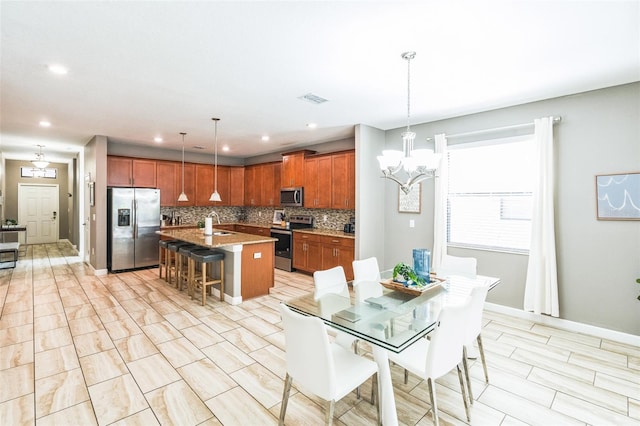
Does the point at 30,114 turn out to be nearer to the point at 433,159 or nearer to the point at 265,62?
the point at 265,62

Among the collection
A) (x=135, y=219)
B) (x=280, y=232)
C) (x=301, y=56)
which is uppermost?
(x=301, y=56)

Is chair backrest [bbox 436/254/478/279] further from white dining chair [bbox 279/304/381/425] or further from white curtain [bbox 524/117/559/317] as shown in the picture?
white dining chair [bbox 279/304/381/425]

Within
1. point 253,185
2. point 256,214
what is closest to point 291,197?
point 253,185

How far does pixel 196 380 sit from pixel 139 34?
2.71m

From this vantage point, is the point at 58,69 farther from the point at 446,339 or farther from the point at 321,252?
the point at 321,252

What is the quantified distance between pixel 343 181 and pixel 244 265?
2.34 metres

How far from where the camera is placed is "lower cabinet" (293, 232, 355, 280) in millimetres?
5277

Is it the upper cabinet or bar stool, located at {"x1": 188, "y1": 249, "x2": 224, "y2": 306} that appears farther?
the upper cabinet

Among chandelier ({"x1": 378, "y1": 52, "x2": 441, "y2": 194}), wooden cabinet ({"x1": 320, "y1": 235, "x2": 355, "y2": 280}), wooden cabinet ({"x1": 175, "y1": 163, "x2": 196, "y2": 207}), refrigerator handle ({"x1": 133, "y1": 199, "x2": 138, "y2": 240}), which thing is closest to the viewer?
chandelier ({"x1": 378, "y1": 52, "x2": 441, "y2": 194})

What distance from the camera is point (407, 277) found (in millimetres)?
2641

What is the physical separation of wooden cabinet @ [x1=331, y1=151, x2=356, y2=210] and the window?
5.49ft

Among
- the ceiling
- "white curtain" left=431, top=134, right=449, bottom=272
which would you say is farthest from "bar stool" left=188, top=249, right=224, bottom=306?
"white curtain" left=431, top=134, right=449, bottom=272

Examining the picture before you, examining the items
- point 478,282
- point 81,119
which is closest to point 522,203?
point 478,282

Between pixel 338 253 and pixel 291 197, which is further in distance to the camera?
pixel 291 197
